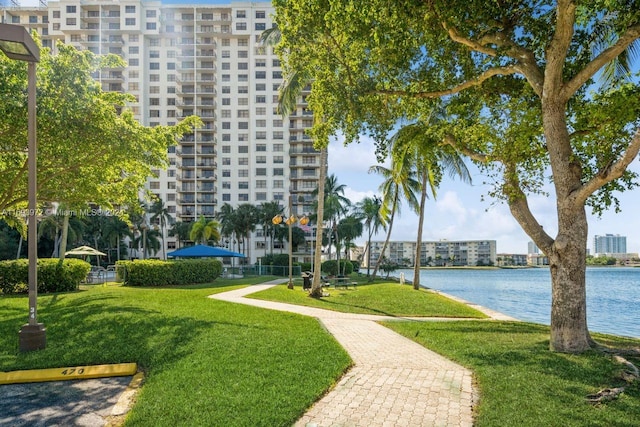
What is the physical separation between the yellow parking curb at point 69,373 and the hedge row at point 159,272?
53.4 feet

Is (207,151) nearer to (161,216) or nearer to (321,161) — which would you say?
(161,216)

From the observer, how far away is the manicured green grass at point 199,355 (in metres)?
5.29

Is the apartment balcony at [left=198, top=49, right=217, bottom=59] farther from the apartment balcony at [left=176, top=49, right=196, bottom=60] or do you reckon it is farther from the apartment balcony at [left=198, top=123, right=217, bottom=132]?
the apartment balcony at [left=198, top=123, right=217, bottom=132]

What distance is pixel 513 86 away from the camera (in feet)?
35.1

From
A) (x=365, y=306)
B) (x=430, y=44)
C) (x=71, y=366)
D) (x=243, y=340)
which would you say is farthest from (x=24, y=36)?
(x=365, y=306)

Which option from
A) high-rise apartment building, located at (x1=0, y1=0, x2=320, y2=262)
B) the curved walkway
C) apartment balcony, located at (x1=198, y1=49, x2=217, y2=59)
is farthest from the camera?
apartment balcony, located at (x1=198, y1=49, x2=217, y2=59)

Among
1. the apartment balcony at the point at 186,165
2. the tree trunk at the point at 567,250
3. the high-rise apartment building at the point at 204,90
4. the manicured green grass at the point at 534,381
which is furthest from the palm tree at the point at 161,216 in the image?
the tree trunk at the point at 567,250

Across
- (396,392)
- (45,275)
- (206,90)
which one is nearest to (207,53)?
(206,90)

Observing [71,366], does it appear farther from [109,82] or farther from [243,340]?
[109,82]

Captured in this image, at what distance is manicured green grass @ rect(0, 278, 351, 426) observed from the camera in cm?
529

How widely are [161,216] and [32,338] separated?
235ft

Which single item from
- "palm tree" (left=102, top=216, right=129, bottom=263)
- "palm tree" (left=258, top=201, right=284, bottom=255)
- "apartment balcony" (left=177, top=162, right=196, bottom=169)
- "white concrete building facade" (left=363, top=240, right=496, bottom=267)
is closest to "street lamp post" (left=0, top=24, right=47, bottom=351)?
"palm tree" (left=258, top=201, right=284, bottom=255)

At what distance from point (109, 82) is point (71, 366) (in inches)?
→ 3256

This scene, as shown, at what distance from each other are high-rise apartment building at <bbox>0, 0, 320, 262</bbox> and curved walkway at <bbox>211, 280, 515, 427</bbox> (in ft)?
230
